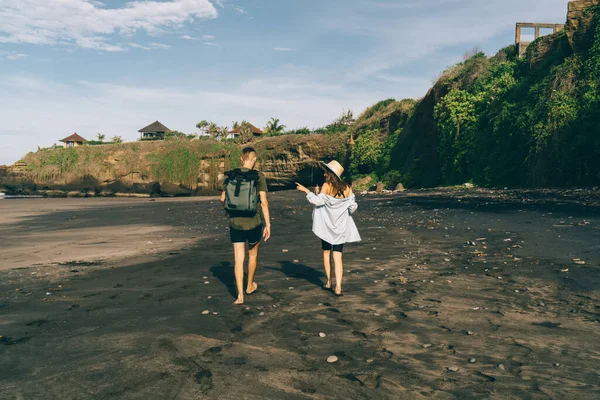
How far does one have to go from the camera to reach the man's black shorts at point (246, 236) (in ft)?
20.8

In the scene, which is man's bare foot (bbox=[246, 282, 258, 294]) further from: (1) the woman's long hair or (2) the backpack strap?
(1) the woman's long hair

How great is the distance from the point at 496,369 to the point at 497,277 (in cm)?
336

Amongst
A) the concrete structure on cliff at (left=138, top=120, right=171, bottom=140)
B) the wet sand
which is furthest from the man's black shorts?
the concrete structure on cliff at (left=138, top=120, right=171, bottom=140)

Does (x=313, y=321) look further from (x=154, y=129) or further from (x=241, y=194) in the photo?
(x=154, y=129)

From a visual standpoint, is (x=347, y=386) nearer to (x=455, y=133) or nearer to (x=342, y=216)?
(x=342, y=216)

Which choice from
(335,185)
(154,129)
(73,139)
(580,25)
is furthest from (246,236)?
(73,139)

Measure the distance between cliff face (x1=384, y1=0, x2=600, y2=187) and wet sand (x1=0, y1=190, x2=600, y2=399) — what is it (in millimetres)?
9775

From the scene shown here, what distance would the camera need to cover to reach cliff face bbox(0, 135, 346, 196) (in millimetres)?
44719

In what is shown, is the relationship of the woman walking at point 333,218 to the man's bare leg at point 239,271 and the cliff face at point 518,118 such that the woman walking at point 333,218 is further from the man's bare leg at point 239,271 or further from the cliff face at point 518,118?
the cliff face at point 518,118

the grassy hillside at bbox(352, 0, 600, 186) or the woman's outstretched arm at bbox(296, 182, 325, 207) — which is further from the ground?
the grassy hillside at bbox(352, 0, 600, 186)

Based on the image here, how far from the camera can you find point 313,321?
5301 mm

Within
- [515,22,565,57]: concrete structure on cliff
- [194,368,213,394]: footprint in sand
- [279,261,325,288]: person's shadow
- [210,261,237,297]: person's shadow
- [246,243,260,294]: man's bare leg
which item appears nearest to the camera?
[194,368,213,394]: footprint in sand

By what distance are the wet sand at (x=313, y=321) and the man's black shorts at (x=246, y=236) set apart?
0.83m

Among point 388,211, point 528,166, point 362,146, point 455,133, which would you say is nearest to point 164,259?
point 388,211
